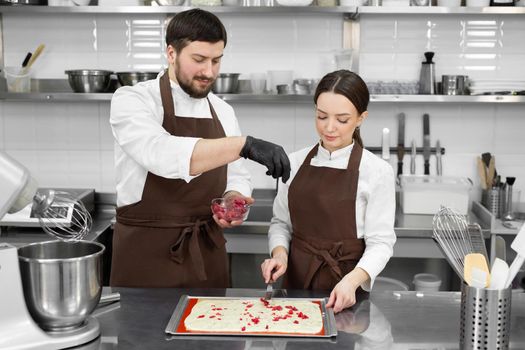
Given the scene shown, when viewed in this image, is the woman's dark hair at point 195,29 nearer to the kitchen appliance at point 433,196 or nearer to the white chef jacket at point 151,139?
the white chef jacket at point 151,139

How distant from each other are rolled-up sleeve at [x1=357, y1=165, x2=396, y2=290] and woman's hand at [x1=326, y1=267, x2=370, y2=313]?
0.23 feet

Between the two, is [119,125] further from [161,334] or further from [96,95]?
[96,95]

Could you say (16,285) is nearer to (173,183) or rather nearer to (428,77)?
(173,183)

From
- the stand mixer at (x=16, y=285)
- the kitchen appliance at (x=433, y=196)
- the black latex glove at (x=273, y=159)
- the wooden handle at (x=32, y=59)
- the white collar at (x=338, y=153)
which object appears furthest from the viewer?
the wooden handle at (x=32, y=59)

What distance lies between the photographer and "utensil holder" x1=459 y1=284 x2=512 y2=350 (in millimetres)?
1455

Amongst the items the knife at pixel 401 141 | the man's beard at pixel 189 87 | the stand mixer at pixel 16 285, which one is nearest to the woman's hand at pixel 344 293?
the stand mixer at pixel 16 285

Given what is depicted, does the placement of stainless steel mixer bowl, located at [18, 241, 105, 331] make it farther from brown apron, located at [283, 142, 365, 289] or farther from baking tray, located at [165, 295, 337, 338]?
brown apron, located at [283, 142, 365, 289]

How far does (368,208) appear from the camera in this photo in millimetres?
2082

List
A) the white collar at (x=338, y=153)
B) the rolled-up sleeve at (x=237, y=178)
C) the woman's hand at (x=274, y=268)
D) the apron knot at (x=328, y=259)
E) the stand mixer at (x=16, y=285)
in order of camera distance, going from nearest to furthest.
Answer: the stand mixer at (x=16, y=285) < the woman's hand at (x=274, y=268) < the apron knot at (x=328, y=259) < the white collar at (x=338, y=153) < the rolled-up sleeve at (x=237, y=178)

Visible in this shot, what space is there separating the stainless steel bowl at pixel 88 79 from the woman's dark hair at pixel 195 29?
1466 millimetres

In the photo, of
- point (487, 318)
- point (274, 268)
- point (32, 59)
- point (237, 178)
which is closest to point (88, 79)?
point (32, 59)

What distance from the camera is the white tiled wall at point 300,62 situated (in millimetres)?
3732

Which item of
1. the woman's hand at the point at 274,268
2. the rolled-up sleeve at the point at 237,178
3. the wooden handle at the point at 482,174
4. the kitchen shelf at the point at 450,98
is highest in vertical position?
the kitchen shelf at the point at 450,98

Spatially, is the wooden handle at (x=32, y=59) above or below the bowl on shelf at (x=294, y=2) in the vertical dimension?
below
